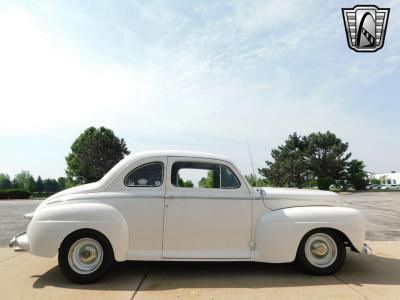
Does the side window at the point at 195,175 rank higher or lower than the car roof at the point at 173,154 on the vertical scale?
lower

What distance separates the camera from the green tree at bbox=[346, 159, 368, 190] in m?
49.2

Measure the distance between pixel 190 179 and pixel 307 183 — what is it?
46221 mm

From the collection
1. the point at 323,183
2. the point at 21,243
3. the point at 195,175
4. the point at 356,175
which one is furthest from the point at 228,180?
the point at 356,175

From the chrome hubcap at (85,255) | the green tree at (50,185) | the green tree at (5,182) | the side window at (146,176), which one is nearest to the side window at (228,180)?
the side window at (146,176)

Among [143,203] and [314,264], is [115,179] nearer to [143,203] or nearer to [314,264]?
[143,203]

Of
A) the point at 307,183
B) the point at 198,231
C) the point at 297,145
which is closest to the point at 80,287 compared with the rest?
the point at 198,231

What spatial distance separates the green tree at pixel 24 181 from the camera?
9131 cm

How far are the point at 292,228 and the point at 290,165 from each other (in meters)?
43.9

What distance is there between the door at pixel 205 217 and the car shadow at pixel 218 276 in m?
0.36

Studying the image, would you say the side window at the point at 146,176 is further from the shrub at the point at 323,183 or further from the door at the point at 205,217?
the shrub at the point at 323,183

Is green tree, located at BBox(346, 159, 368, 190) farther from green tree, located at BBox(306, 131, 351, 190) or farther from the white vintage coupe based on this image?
the white vintage coupe

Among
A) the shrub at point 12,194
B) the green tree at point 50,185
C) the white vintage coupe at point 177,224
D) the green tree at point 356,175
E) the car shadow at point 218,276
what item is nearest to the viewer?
the car shadow at point 218,276

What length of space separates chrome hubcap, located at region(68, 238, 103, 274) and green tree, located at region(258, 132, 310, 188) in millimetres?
43891

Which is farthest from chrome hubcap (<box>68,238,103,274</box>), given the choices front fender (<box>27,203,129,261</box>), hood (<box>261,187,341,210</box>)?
hood (<box>261,187,341,210</box>)
